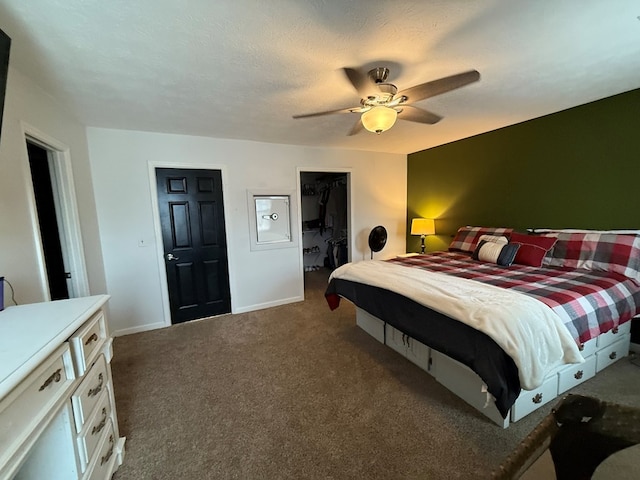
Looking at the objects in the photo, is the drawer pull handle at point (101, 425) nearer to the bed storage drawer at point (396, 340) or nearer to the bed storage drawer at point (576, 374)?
the bed storage drawer at point (396, 340)

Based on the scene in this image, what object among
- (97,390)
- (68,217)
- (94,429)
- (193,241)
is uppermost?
(68,217)

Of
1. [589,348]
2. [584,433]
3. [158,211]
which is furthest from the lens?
[158,211]

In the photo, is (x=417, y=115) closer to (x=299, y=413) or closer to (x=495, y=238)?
(x=495, y=238)

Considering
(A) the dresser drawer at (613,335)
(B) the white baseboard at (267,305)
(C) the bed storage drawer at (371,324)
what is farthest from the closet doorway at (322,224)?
(A) the dresser drawer at (613,335)

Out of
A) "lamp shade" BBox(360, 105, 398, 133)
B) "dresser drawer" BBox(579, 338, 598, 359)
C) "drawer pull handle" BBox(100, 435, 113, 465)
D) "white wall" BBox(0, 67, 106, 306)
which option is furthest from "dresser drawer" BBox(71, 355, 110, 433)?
"dresser drawer" BBox(579, 338, 598, 359)

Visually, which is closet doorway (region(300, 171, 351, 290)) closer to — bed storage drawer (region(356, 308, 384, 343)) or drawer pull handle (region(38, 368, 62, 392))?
bed storage drawer (region(356, 308, 384, 343))

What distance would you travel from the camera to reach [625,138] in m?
2.35

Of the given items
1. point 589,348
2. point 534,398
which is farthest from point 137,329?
point 589,348

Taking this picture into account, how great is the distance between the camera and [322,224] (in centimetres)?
590

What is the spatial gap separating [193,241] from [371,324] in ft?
7.77

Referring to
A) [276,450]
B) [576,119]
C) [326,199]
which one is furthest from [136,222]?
[576,119]

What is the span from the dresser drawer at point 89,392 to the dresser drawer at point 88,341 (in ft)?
0.22

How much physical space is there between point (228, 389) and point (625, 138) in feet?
13.2

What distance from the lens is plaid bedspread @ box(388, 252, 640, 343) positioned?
1.67 m
